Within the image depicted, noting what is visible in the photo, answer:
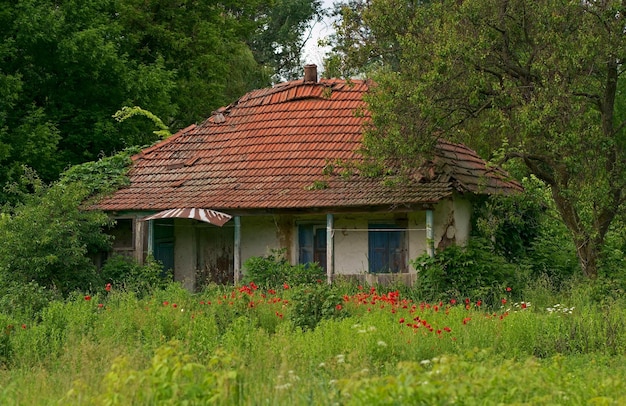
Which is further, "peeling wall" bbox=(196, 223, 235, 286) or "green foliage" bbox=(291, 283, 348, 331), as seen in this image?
"peeling wall" bbox=(196, 223, 235, 286)

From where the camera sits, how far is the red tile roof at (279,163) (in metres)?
19.5

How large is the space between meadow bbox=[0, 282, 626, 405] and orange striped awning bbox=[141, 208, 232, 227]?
183 inches

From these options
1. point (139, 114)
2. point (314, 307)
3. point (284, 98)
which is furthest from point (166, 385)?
point (139, 114)

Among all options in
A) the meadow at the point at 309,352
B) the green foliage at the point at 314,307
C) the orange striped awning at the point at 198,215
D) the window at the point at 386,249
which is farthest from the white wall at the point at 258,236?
the green foliage at the point at 314,307

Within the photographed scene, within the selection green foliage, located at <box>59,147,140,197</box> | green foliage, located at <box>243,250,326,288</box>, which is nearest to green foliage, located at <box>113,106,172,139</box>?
green foliage, located at <box>59,147,140,197</box>

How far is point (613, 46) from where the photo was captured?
1592 centimetres

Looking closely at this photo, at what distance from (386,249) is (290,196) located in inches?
95.3

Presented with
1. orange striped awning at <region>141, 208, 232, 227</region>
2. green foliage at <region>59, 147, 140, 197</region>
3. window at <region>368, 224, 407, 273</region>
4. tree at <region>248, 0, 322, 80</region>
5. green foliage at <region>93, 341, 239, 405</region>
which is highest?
tree at <region>248, 0, 322, 80</region>

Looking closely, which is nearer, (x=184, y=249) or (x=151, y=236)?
(x=151, y=236)

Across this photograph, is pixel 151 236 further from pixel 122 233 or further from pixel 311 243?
pixel 311 243

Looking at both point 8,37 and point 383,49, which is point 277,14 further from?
point 383,49

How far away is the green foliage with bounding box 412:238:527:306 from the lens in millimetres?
17719

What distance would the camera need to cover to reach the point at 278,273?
19.7 m

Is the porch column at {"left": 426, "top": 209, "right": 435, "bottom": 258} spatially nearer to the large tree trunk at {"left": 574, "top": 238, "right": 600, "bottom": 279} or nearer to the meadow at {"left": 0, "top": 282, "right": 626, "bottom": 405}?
the large tree trunk at {"left": 574, "top": 238, "right": 600, "bottom": 279}
